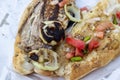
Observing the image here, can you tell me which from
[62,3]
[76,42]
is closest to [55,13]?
[62,3]

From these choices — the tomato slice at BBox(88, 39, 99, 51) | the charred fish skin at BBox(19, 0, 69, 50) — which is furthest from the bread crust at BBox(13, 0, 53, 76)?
the tomato slice at BBox(88, 39, 99, 51)

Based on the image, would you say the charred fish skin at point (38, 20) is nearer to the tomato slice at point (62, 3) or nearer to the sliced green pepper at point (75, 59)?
the tomato slice at point (62, 3)

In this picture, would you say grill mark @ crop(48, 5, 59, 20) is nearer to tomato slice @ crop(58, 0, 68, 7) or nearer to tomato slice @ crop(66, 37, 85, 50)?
tomato slice @ crop(58, 0, 68, 7)

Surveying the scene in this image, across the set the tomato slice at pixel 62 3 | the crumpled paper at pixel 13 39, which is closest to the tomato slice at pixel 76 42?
the crumpled paper at pixel 13 39

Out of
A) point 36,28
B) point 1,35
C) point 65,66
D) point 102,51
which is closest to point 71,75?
point 65,66

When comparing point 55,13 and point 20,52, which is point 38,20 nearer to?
point 55,13

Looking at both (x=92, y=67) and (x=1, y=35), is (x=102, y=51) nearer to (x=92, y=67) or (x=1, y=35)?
(x=92, y=67)
